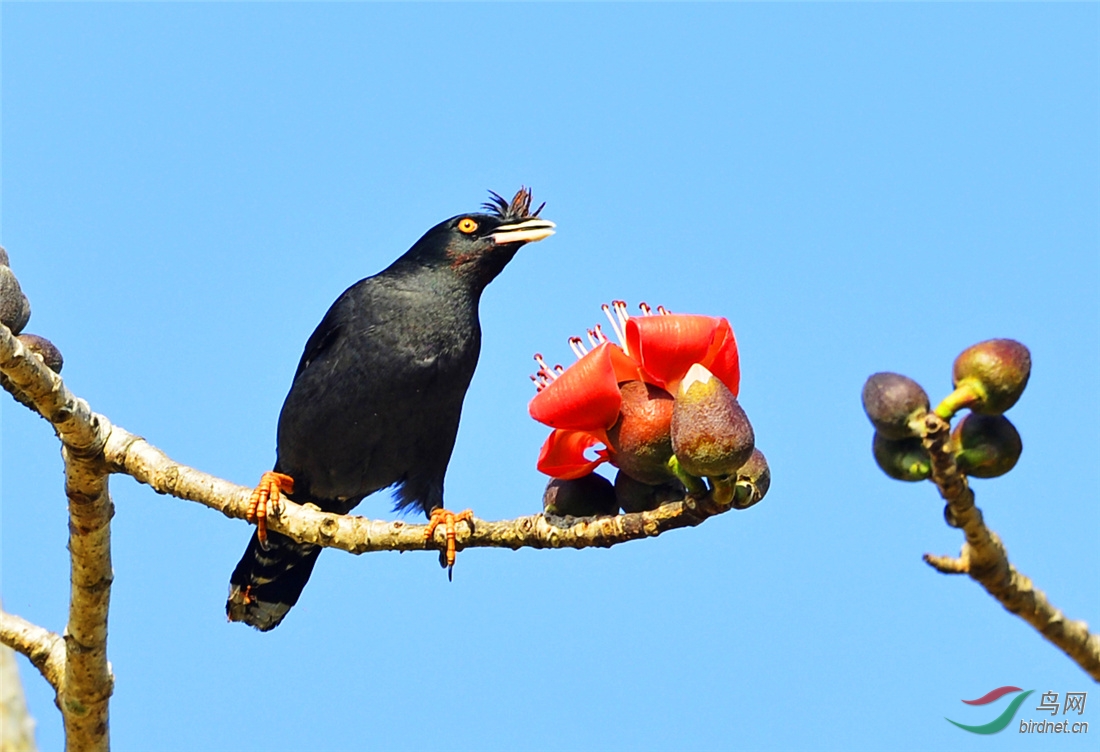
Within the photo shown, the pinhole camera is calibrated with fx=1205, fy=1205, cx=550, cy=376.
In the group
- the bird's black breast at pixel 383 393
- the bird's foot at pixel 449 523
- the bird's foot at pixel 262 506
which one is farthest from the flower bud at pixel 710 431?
the bird's black breast at pixel 383 393

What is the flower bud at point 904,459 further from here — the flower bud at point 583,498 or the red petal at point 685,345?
the flower bud at point 583,498

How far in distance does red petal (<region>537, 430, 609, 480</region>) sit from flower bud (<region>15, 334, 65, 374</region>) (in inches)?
77.7

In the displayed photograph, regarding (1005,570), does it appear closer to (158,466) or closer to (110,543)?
(158,466)

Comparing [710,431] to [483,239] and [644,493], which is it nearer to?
[644,493]

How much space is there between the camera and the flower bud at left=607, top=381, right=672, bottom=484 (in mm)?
2670

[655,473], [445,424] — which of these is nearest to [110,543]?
[445,424]

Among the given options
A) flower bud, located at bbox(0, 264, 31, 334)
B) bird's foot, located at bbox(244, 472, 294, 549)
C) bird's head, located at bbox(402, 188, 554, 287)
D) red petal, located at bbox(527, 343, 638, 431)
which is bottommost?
red petal, located at bbox(527, 343, 638, 431)

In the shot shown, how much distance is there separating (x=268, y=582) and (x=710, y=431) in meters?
4.07

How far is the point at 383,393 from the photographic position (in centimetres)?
570

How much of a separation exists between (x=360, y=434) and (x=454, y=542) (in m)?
2.42

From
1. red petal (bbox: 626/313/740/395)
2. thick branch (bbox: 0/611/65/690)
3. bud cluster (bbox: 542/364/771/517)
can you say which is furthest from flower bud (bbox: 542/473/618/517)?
thick branch (bbox: 0/611/65/690)

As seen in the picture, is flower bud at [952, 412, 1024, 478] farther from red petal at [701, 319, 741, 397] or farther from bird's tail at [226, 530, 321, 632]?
bird's tail at [226, 530, 321, 632]

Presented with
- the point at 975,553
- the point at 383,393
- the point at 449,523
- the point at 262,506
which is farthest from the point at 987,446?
the point at 383,393

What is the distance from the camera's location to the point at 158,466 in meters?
4.08
